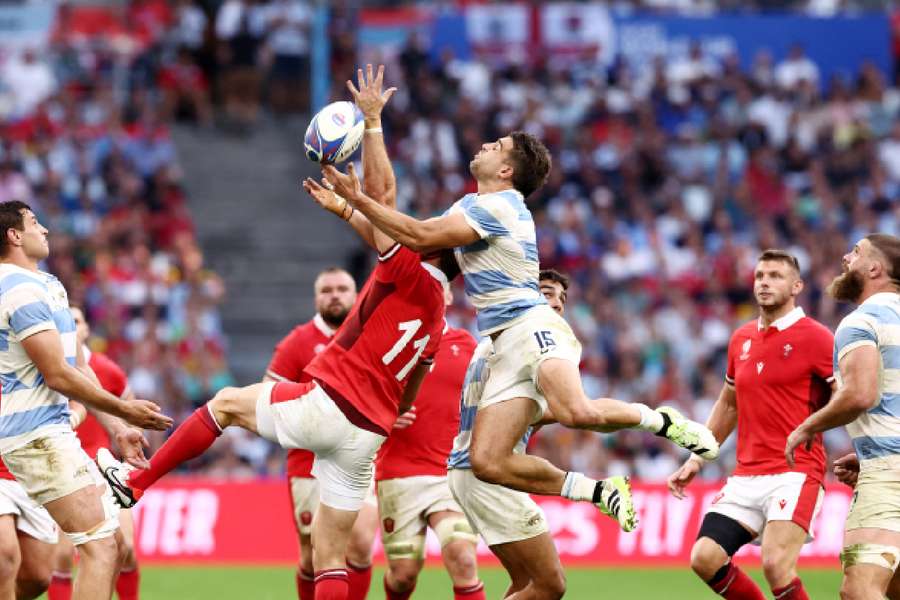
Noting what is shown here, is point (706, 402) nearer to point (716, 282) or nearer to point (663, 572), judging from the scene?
point (716, 282)

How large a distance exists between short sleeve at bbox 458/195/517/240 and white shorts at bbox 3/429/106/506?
105 inches

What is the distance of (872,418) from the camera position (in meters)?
8.82

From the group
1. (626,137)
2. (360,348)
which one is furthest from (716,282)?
(360,348)

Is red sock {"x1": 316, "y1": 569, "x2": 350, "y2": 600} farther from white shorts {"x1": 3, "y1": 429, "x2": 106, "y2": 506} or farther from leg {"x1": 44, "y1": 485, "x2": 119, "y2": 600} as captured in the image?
white shorts {"x1": 3, "y1": 429, "x2": 106, "y2": 506}

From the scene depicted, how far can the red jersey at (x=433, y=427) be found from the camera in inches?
426

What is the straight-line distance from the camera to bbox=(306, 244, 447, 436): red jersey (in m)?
8.98

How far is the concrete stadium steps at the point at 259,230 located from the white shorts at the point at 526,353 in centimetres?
1215

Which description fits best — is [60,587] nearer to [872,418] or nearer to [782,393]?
[782,393]

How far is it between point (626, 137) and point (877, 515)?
16.2 meters

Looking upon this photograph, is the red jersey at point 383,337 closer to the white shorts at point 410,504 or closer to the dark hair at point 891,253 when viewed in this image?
the white shorts at point 410,504

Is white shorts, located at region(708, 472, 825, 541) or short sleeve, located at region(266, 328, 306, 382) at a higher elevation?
short sleeve, located at region(266, 328, 306, 382)

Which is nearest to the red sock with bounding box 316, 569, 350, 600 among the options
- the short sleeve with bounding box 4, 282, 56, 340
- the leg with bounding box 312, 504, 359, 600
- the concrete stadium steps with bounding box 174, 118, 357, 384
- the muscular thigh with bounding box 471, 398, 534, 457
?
the leg with bounding box 312, 504, 359, 600

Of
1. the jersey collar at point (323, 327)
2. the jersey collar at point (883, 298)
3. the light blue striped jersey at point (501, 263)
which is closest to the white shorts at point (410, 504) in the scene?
the jersey collar at point (323, 327)

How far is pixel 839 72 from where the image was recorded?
1048 inches
